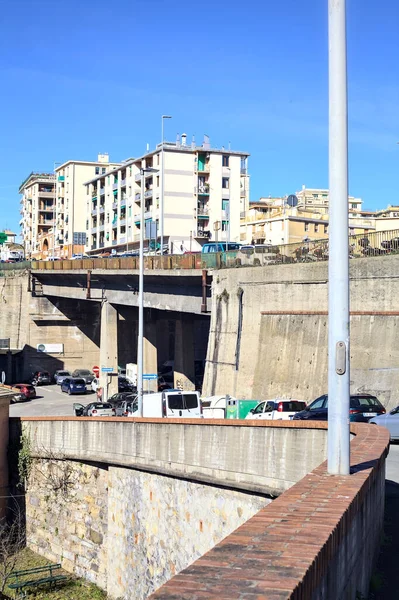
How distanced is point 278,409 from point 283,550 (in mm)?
22319

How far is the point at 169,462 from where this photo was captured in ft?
54.7

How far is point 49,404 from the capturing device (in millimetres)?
52688

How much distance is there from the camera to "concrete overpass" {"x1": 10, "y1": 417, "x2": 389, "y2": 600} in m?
5.03

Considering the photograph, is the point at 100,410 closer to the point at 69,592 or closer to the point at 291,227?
the point at 69,592

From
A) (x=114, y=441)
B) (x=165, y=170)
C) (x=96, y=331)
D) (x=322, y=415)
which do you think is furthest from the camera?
(x=165, y=170)

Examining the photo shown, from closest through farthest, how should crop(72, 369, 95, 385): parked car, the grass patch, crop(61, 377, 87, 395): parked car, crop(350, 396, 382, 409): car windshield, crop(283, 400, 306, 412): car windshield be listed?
1. the grass patch
2. crop(350, 396, 382, 409): car windshield
3. crop(283, 400, 306, 412): car windshield
4. crop(61, 377, 87, 395): parked car
5. crop(72, 369, 95, 385): parked car

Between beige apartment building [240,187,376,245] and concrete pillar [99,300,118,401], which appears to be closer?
Answer: concrete pillar [99,300,118,401]

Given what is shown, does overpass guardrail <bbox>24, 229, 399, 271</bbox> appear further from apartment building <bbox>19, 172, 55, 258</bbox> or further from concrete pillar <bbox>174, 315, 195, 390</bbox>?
apartment building <bbox>19, 172, 55, 258</bbox>

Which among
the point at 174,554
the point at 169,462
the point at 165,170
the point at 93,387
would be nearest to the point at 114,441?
the point at 169,462

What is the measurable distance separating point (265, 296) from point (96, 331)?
36.7m

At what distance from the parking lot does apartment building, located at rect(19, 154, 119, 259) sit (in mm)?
48732

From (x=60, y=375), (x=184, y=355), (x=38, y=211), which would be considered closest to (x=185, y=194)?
(x=60, y=375)

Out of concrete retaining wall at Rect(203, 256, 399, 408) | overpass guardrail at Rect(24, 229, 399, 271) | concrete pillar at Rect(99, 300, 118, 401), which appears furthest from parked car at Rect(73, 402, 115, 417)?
concrete pillar at Rect(99, 300, 118, 401)

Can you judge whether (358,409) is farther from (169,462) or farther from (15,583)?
(15,583)
